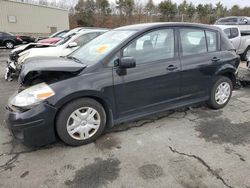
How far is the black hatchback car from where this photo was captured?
2783 mm

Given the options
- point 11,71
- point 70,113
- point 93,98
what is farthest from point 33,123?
point 11,71

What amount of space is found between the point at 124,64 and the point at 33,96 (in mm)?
1232

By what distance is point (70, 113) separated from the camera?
288 cm

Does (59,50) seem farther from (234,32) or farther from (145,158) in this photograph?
(234,32)

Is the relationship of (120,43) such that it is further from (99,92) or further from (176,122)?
(176,122)

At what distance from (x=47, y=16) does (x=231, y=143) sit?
29496 mm

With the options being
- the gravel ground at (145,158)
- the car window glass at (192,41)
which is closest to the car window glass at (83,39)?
the gravel ground at (145,158)

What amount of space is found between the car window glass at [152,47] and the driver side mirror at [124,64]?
0.20m

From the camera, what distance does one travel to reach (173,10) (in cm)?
3962

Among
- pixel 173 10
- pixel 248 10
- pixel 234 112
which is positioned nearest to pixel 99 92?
pixel 234 112

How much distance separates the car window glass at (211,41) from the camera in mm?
4004

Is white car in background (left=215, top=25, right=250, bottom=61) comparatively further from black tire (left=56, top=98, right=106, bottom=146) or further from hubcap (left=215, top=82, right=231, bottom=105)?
black tire (left=56, top=98, right=106, bottom=146)

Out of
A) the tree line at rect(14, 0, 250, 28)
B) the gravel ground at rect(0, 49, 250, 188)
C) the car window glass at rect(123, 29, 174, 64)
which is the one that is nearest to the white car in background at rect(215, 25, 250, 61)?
the gravel ground at rect(0, 49, 250, 188)

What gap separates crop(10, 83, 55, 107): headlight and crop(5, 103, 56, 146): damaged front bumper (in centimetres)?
8
